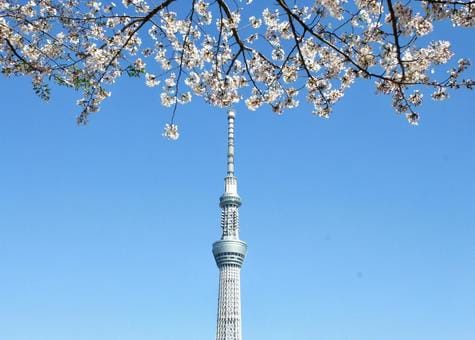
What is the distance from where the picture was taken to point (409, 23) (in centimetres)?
717

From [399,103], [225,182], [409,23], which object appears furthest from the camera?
[225,182]

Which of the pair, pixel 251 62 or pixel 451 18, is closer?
pixel 451 18

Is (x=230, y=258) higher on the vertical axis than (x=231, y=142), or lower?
lower

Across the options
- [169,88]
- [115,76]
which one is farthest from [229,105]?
[115,76]

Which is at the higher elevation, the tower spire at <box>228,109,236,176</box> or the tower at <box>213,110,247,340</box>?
the tower spire at <box>228,109,236,176</box>

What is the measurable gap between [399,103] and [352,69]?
43.6 inches

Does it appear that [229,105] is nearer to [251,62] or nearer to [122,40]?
[251,62]

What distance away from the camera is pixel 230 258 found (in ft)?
313

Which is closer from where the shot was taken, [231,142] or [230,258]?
[230,258]

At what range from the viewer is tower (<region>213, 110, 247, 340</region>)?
87125mm

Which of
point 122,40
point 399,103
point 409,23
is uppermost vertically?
point 122,40

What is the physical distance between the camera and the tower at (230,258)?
87.1 metres

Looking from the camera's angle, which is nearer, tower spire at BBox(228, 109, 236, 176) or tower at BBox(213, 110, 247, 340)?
tower at BBox(213, 110, 247, 340)

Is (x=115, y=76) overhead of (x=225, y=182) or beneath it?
beneath
